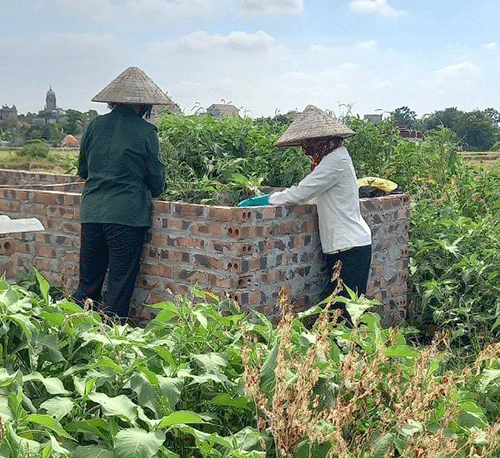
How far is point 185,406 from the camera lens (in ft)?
7.97

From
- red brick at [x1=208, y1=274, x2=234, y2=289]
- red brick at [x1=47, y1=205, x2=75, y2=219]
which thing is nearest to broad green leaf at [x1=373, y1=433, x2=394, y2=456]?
red brick at [x1=208, y1=274, x2=234, y2=289]

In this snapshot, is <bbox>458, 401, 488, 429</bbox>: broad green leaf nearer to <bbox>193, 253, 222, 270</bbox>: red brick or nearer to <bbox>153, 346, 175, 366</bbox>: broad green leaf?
<bbox>153, 346, 175, 366</bbox>: broad green leaf

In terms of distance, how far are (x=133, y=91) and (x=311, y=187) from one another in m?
1.43

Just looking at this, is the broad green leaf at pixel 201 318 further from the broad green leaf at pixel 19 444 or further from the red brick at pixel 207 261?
the red brick at pixel 207 261

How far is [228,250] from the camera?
189 inches

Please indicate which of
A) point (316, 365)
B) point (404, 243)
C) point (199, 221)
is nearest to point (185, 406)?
point (316, 365)

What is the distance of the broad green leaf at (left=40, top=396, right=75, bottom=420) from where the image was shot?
214 cm

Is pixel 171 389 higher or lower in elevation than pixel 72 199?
lower

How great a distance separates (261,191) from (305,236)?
106cm

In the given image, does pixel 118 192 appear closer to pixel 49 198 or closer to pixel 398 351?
pixel 49 198

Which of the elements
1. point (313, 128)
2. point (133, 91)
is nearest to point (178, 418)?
point (313, 128)

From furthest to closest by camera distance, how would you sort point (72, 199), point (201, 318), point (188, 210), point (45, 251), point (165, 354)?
point (45, 251) < point (72, 199) < point (188, 210) < point (201, 318) < point (165, 354)

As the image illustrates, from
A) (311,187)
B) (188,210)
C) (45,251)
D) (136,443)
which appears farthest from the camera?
(45,251)

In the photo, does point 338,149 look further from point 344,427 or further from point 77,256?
point 344,427
